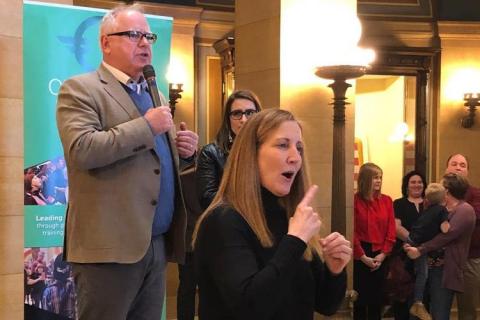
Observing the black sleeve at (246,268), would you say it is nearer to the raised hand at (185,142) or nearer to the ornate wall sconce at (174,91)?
the raised hand at (185,142)

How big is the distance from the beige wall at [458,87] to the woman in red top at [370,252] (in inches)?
99.2

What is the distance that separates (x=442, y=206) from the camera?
14.8 ft

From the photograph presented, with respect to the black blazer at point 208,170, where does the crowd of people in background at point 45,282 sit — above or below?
below

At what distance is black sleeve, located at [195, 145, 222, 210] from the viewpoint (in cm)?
Answer: 296

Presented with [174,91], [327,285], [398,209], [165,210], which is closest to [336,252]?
[327,285]

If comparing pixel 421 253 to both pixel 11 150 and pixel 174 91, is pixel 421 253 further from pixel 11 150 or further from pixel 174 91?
pixel 174 91

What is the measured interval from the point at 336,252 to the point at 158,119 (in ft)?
2.18

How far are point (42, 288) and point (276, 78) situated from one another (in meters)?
1.93

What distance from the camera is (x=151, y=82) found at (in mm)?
2051

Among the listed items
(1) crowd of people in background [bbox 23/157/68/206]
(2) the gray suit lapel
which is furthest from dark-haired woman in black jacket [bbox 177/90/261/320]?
(2) the gray suit lapel

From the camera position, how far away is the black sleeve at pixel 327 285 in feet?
5.60

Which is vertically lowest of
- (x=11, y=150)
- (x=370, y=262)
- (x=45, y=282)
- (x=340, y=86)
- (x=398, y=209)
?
(x=370, y=262)

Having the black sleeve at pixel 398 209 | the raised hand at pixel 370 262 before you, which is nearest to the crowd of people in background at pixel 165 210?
the raised hand at pixel 370 262

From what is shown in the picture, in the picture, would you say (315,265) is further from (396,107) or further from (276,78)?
(396,107)
